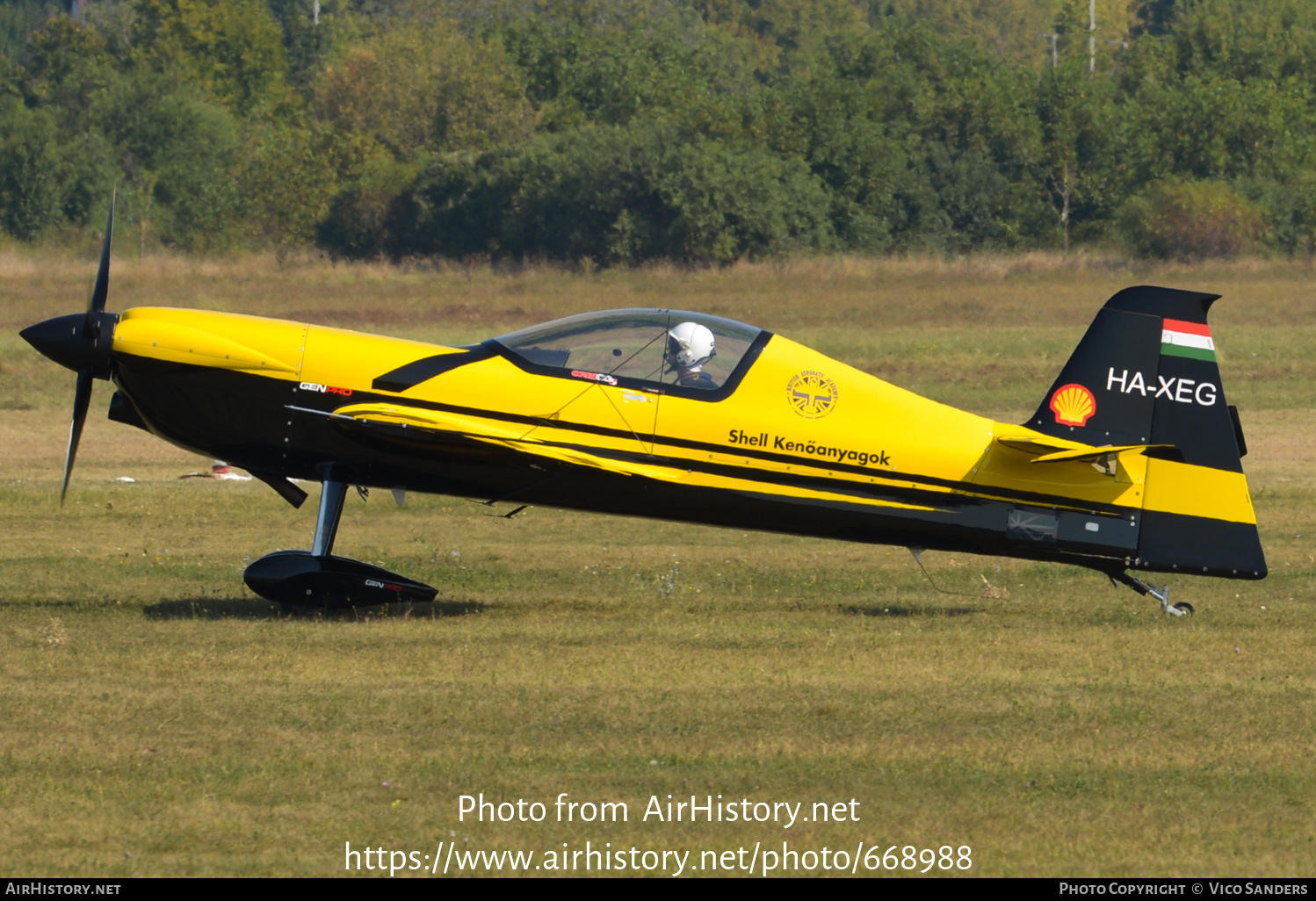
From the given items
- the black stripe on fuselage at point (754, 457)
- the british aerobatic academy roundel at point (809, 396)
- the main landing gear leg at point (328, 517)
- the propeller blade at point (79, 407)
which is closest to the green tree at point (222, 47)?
the propeller blade at point (79, 407)

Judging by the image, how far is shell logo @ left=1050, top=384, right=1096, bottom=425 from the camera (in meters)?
11.2

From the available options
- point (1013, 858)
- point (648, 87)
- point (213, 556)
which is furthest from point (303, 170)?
point (1013, 858)

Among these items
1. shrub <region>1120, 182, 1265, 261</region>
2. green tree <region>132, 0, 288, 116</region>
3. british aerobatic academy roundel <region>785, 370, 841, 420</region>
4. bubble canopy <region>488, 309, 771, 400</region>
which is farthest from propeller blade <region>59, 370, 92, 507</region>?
green tree <region>132, 0, 288, 116</region>

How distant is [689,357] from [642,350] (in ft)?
1.04

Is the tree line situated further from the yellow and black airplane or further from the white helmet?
the white helmet

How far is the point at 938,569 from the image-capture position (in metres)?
13.3

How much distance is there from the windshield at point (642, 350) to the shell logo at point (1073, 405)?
223 cm

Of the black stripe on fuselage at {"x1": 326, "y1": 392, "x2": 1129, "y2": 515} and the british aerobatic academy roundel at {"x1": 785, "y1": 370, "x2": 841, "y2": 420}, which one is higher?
the british aerobatic academy roundel at {"x1": 785, "y1": 370, "x2": 841, "y2": 420}

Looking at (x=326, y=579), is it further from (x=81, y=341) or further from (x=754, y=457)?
(x=754, y=457)

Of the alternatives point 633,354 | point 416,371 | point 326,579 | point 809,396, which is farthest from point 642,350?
point 326,579

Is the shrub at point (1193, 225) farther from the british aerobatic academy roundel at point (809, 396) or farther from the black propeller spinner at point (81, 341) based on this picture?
the black propeller spinner at point (81, 341)

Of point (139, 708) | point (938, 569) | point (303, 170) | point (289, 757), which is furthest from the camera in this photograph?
point (303, 170)

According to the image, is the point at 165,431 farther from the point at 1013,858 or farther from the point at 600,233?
the point at 600,233
